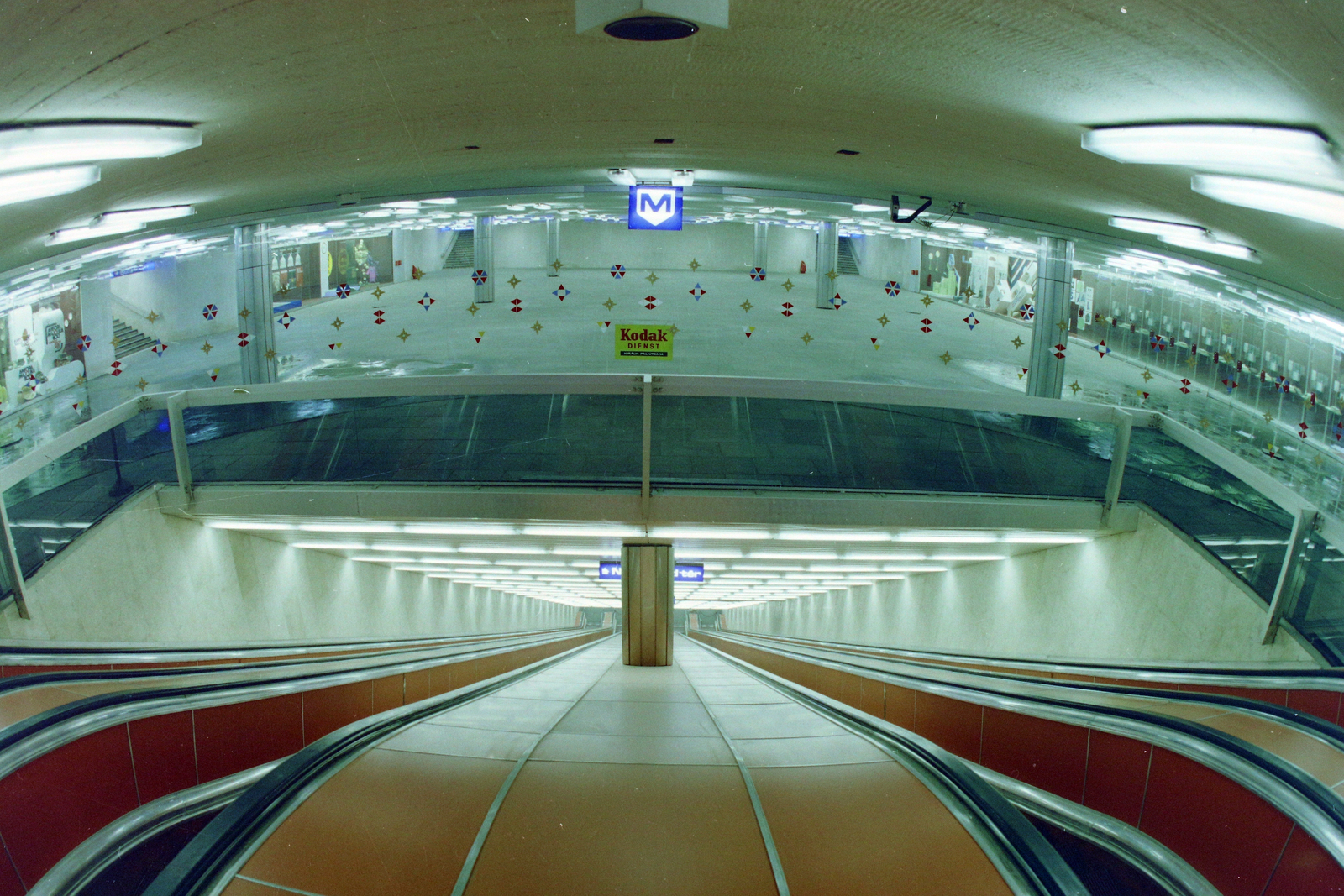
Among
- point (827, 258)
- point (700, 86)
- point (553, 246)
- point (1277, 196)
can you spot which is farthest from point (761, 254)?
point (1277, 196)

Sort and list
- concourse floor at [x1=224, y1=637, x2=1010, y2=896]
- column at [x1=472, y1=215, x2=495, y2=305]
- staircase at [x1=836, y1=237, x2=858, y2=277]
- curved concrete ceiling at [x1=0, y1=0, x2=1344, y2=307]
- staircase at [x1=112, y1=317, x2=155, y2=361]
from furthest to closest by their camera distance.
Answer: staircase at [x1=836, y1=237, x2=858, y2=277], column at [x1=472, y1=215, x2=495, y2=305], staircase at [x1=112, y1=317, x2=155, y2=361], curved concrete ceiling at [x1=0, y1=0, x2=1344, y2=307], concourse floor at [x1=224, y1=637, x2=1010, y2=896]

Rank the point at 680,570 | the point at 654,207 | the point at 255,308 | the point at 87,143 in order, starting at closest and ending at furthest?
1. the point at 87,143
2. the point at 654,207
3. the point at 255,308
4. the point at 680,570

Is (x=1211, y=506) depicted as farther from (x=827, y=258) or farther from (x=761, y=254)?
(x=761, y=254)

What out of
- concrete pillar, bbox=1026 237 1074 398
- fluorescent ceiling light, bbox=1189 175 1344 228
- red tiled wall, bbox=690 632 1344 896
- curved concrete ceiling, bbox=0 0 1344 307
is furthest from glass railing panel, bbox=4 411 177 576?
concrete pillar, bbox=1026 237 1074 398

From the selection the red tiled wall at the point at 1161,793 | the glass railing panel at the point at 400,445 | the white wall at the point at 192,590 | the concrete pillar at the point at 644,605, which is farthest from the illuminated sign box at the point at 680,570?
the red tiled wall at the point at 1161,793

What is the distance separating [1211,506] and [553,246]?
9.24 metres

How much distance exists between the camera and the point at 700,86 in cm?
478

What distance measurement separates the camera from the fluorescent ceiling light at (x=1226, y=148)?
134 inches

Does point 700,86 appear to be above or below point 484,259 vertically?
above

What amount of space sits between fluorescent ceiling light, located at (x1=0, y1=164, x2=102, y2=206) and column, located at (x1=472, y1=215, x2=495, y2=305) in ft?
19.8

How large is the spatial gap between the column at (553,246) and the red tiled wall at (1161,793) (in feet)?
25.6

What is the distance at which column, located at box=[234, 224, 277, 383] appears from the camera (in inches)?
434

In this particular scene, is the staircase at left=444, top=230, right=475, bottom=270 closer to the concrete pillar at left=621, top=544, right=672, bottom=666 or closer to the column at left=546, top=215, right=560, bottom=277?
the column at left=546, top=215, right=560, bottom=277

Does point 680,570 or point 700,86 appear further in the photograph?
point 680,570
